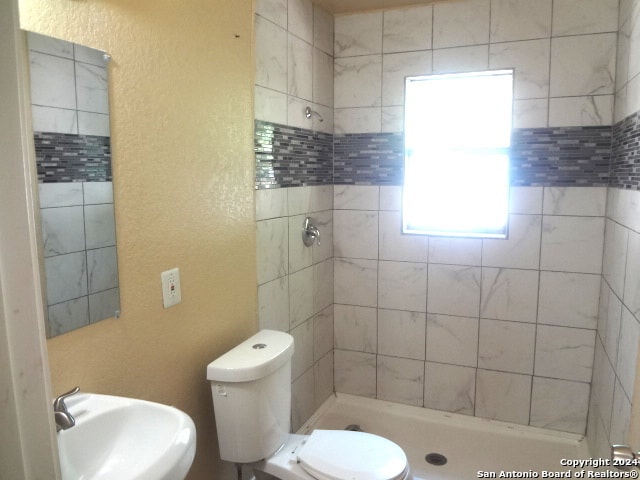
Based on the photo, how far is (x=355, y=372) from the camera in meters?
2.94

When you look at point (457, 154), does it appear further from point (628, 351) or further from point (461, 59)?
point (628, 351)

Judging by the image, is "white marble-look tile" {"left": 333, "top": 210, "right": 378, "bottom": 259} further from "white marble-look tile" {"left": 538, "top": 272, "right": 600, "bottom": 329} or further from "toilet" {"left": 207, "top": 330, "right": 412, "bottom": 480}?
"toilet" {"left": 207, "top": 330, "right": 412, "bottom": 480}

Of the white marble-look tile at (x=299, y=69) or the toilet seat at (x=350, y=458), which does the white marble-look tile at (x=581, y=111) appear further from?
the toilet seat at (x=350, y=458)

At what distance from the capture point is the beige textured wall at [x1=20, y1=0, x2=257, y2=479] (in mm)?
1329

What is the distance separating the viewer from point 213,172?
177 cm

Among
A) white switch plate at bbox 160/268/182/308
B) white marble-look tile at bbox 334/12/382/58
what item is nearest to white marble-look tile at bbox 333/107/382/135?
white marble-look tile at bbox 334/12/382/58

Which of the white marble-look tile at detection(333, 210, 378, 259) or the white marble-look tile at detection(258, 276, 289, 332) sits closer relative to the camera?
the white marble-look tile at detection(258, 276, 289, 332)

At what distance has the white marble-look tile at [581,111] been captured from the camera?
2270mm

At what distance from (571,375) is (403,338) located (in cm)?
88

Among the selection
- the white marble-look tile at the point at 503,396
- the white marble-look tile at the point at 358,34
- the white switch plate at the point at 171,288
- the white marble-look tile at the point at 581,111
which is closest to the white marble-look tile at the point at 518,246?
the white marble-look tile at the point at 581,111

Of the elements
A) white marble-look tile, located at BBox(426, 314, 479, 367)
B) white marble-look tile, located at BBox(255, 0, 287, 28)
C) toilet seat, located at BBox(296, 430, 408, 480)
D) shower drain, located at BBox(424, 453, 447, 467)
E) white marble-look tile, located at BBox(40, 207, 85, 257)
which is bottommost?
shower drain, located at BBox(424, 453, 447, 467)

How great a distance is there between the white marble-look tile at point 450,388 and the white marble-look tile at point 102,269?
195 cm

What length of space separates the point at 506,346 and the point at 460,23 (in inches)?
68.0

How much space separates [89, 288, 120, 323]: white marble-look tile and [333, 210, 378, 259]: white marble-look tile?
1.63 meters
